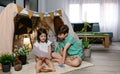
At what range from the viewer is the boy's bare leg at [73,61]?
2.84 meters

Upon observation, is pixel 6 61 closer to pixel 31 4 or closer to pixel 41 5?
pixel 31 4

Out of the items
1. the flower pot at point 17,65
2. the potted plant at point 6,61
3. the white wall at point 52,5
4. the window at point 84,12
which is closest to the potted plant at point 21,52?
the flower pot at point 17,65

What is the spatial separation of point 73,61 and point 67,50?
0.27 m

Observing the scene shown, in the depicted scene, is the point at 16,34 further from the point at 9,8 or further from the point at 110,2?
the point at 110,2

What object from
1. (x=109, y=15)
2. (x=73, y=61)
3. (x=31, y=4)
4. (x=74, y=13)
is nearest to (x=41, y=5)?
(x=31, y=4)

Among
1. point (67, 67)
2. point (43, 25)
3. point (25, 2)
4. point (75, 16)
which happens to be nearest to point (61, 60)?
point (67, 67)

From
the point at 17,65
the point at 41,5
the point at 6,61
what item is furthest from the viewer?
the point at 41,5

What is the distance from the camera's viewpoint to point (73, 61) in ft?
9.49

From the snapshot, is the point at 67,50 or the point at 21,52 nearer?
the point at 21,52

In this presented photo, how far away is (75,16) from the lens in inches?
312

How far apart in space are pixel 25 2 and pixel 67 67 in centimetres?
319

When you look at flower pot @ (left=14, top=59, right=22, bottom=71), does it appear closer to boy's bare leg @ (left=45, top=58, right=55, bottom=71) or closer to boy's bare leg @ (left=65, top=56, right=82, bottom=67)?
boy's bare leg @ (left=45, top=58, right=55, bottom=71)

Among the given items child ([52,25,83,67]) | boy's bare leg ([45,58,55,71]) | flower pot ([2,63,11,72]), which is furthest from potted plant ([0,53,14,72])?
child ([52,25,83,67])

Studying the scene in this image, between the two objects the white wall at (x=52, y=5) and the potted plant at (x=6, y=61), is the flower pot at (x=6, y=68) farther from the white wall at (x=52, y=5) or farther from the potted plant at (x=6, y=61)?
the white wall at (x=52, y=5)
